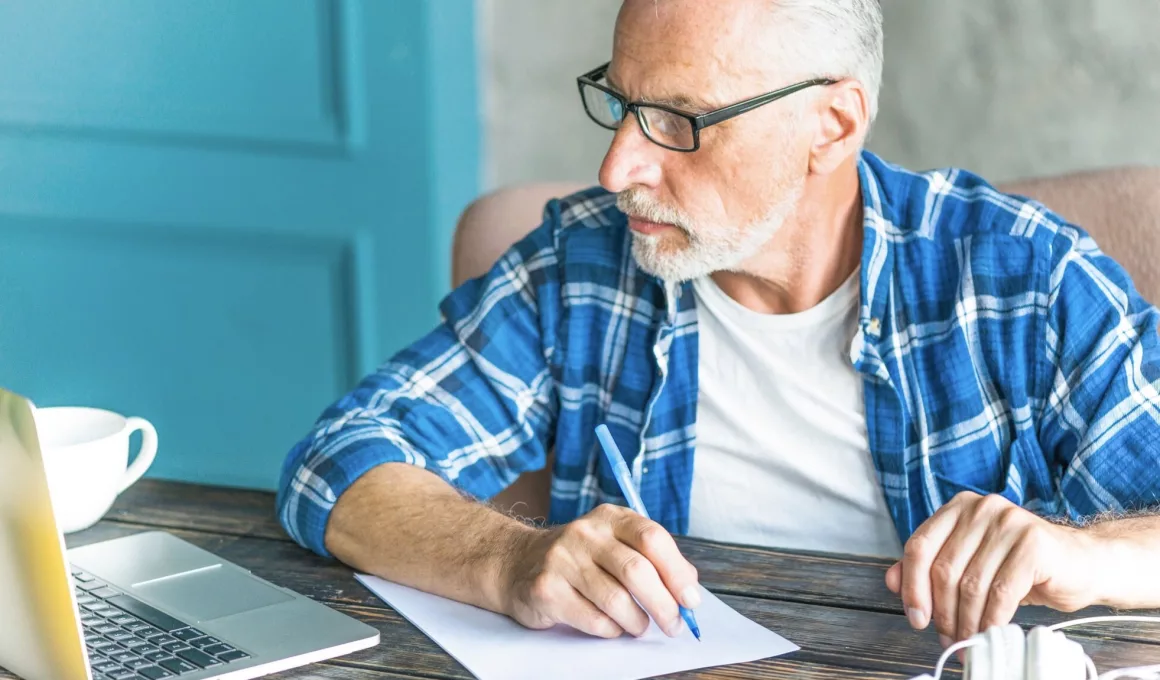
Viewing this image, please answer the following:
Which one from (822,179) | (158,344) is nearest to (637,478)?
(822,179)

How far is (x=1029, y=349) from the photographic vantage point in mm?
1407

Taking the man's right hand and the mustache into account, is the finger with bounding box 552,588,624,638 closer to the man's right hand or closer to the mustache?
the man's right hand

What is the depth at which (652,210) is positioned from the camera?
145 cm

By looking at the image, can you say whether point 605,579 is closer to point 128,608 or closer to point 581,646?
point 581,646

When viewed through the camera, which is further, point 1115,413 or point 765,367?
point 765,367

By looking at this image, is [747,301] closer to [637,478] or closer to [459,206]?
[637,478]

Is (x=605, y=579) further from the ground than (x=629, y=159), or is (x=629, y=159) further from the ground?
(x=629, y=159)

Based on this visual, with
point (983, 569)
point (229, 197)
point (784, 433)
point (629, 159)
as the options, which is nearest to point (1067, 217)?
point (784, 433)

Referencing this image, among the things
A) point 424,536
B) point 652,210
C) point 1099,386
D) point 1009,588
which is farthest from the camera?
point 652,210

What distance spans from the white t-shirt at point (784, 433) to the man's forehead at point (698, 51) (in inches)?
10.7

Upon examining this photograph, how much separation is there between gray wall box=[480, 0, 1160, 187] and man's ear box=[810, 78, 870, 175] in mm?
1005

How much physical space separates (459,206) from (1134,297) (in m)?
1.60

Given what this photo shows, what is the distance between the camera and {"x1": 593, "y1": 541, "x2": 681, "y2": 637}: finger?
3.37ft

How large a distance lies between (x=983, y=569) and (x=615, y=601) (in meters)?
0.29
